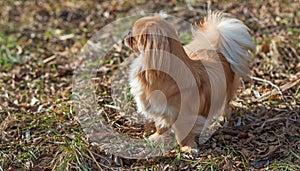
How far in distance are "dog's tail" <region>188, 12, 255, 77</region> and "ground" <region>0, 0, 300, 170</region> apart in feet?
1.95

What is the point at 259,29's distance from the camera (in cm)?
573

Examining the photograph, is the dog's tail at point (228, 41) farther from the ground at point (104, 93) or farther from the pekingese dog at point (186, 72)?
the ground at point (104, 93)

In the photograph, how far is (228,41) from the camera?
3.97 m

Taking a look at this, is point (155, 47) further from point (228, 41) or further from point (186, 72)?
point (228, 41)

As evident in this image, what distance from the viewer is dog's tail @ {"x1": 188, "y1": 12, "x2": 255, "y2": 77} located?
3980mm

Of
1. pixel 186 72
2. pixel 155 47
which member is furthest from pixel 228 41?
pixel 155 47

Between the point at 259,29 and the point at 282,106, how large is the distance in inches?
66.2

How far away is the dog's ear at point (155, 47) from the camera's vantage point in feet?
10.6

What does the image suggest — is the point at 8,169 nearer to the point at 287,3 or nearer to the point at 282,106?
the point at 282,106

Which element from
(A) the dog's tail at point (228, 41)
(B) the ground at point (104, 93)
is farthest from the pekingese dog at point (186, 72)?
(B) the ground at point (104, 93)

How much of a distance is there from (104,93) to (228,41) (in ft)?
4.87

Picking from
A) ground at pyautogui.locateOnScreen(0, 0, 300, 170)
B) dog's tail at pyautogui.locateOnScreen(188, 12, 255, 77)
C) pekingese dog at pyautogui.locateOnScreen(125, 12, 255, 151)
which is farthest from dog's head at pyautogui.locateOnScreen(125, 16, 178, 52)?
ground at pyautogui.locateOnScreen(0, 0, 300, 170)

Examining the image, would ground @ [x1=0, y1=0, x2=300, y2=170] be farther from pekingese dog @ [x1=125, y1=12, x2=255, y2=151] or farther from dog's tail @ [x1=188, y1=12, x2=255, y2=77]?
dog's tail @ [x1=188, y1=12, x2=255, y2=77]

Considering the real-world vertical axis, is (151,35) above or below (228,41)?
above
